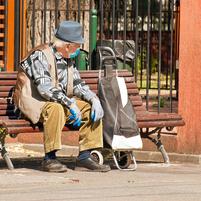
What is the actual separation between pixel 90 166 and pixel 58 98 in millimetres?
727

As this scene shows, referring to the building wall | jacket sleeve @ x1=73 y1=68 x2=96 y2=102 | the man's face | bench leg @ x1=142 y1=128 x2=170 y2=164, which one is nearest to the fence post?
the building wall

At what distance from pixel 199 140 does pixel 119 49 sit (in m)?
1.55

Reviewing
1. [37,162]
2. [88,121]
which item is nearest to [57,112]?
[88,121]

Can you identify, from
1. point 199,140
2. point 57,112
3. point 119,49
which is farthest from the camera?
point 119,49

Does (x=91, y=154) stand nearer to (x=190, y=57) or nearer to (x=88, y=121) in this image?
(x=88, y=121)

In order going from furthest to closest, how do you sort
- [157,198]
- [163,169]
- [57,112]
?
[163,169]
[57,112]
[157,198]

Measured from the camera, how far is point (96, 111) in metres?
9.60

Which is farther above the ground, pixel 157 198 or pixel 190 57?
pixel 190 57

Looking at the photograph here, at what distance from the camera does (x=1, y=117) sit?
9.79m

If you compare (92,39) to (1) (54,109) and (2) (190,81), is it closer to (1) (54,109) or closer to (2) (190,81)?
(2) (190,81)

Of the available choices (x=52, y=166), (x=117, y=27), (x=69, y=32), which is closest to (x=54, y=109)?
(x=52, y=166)

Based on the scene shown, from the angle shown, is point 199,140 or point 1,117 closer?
point 1,117

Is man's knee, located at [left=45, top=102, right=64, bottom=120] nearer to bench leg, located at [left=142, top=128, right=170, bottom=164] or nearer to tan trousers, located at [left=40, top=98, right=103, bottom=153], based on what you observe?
tan trousers, located at [left=40, top=98, right=103, bottom=153]

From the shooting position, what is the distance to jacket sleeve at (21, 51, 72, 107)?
9477 millimetres
